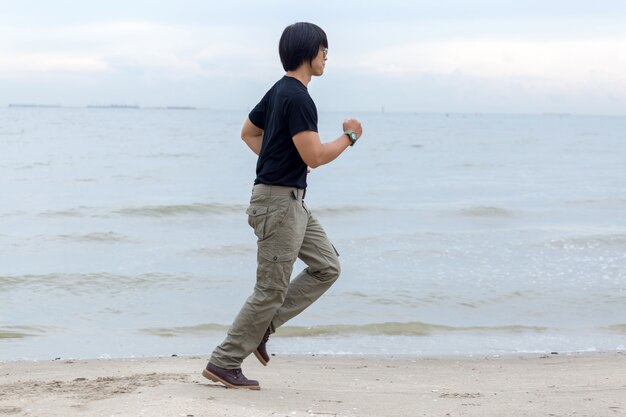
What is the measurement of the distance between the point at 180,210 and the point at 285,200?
13512 millimetres

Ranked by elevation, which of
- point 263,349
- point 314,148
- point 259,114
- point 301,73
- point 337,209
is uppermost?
point 301,73

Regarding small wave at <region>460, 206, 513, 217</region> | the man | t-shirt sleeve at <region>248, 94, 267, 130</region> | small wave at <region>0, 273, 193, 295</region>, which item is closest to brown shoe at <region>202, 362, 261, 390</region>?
the man

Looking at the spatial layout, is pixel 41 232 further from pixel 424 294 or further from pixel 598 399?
pixel 598 399

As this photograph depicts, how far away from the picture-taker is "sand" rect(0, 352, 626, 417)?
4477 mm

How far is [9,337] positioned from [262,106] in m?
4.24

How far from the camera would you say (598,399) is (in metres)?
5.00

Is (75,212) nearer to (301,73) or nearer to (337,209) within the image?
(337,209)

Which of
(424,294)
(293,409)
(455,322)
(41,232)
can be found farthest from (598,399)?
(41,232)

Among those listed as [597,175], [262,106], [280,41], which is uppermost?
[280,41]

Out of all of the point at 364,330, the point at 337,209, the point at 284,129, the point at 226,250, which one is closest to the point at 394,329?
the point at 364,330

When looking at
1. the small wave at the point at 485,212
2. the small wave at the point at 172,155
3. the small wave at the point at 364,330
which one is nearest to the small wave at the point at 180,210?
the small wave at the point at 485,212

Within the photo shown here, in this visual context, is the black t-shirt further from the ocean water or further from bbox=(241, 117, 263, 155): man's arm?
the ocean water

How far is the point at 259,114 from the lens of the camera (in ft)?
15.1

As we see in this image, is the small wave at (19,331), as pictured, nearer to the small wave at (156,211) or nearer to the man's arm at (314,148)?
the man's arm at (314,148)
